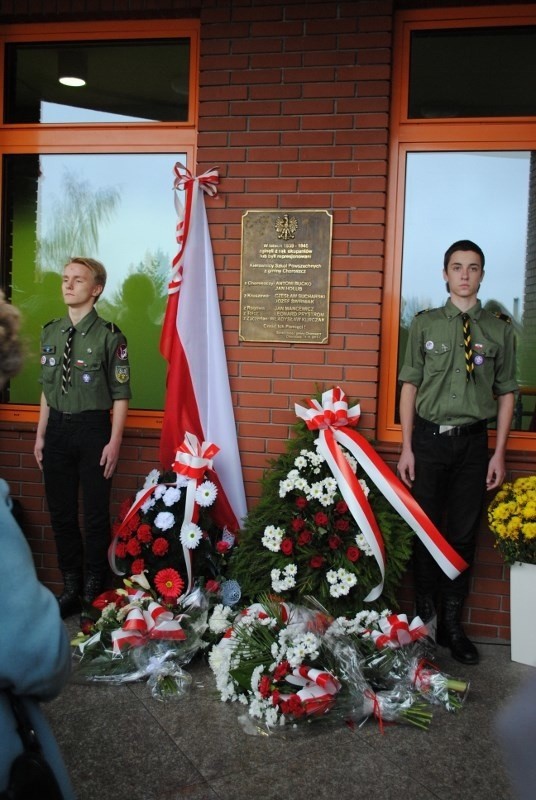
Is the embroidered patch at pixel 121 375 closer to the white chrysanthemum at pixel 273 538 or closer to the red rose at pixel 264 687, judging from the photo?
the white chrysanthemum at pixel 273 538

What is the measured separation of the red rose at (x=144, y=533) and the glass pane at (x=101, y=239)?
106 cm

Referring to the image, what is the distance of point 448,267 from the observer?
3.94 m

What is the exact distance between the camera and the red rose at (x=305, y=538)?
370 centimetres

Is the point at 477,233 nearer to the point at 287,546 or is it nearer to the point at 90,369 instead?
the point at 287,546

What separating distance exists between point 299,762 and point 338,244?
2.67 m

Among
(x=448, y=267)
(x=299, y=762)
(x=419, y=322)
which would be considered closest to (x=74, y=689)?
(x=299, y=762)

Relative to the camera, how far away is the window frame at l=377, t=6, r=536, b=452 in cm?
416

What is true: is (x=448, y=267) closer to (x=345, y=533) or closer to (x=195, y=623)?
(x=345, y=533)

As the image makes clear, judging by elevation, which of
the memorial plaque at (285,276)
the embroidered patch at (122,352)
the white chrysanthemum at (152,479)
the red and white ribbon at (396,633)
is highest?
the memorial plaque at (285,276)

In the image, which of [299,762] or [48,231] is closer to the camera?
[299,762]

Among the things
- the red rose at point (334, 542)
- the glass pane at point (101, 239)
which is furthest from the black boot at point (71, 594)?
the red rose at point (334, 542)

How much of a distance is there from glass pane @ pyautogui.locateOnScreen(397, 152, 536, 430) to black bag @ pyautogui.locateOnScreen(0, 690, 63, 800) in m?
3.33

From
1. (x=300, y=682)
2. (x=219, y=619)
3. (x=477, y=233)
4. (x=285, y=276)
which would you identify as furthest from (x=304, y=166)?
(x=300, y=682)

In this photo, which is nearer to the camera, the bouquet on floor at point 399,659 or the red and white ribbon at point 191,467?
the bouquet on floor at point 399,659
